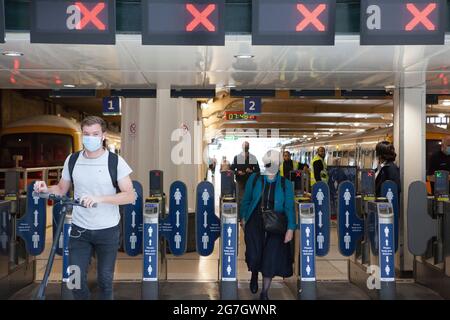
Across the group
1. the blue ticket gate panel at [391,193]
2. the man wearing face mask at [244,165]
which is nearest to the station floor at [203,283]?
the blue ticket gate panel at [391,193]

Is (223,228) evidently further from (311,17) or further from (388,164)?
(388,164)

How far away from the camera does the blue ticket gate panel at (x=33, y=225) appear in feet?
20.1

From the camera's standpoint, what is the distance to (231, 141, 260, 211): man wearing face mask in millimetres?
11031

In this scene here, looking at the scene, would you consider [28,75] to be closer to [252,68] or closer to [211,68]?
[211,68]

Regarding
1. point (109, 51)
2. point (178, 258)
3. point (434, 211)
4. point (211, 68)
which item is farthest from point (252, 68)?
point (178, 258)

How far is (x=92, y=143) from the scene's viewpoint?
149 inches

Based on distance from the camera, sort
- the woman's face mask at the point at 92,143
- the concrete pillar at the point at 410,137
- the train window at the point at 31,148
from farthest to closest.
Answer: the train window at the point at 31,148
the concrete pillar at the point at 410,137
the woman's face mask at the point at 92,143

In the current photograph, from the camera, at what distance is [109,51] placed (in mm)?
5219

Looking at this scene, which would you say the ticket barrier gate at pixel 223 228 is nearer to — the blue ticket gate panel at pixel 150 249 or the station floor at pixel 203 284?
the station floor at pixel 203 284

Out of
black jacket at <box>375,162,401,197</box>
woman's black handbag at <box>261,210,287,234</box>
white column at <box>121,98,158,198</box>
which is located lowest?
woman's black handbag at <box>261,210,287,234</box>

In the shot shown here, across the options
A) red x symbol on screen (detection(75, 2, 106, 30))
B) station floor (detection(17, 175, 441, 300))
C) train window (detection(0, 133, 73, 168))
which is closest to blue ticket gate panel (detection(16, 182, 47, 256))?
station floor (detection(17, 175, 441, 300))

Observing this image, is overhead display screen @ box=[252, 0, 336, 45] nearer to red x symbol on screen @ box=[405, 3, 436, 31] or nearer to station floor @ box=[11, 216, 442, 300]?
red x symbol on screen @ box=[405, 3, 436, 31]

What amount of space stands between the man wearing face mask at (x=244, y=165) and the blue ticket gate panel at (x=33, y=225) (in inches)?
208
